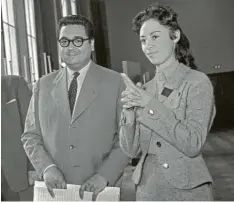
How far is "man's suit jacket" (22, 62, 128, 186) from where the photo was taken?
1300 mm

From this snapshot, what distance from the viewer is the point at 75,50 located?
4.32 feet

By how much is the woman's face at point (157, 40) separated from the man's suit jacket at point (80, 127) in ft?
0.67

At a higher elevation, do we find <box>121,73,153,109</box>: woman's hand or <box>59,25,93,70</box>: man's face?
<box>59,25,93,70</box>: man's face

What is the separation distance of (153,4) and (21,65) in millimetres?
657

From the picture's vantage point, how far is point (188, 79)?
106 centimetres

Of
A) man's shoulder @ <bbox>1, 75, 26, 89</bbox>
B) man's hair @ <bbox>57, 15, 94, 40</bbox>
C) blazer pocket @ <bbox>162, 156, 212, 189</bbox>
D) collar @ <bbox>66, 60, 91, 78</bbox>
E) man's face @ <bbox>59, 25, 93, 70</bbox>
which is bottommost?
blazer pocket @ <bbox>162, 156, 212, 189</bbox>

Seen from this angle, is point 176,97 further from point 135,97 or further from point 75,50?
point 75,50

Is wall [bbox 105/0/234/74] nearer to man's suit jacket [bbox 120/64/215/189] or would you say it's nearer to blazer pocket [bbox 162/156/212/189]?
man's suit jacket [bbox 120/64/215/189]

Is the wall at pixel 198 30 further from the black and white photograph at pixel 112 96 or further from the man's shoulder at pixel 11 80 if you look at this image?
the man's shoulder at pixel 11 80

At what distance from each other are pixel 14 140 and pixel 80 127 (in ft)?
1.14

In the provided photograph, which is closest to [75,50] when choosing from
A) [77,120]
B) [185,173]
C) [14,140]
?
[77,120]

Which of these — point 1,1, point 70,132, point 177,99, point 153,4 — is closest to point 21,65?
point 1,1

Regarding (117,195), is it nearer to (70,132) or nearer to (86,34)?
(70,132)

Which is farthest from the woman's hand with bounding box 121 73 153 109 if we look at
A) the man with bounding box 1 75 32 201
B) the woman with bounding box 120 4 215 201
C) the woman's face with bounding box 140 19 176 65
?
the man with bounding box 1 75 32 201
